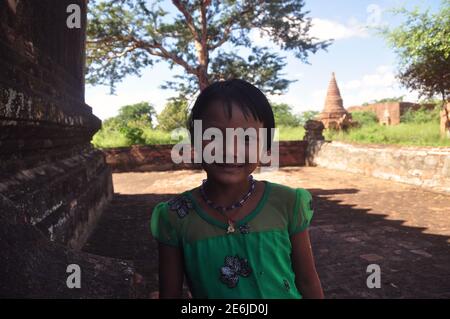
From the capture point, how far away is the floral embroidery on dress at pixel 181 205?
1229 mm

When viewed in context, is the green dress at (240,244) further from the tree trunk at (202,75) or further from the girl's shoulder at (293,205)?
the tree trunk at (202,75)

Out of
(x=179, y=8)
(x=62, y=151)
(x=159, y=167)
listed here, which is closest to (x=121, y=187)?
(x=159, y=167)

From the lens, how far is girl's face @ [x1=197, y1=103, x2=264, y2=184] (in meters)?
1.17

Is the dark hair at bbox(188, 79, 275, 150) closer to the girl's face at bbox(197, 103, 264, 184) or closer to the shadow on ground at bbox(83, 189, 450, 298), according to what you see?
the girl's face at bbox(197, 103, 264, 184)

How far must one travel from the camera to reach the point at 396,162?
880 cm

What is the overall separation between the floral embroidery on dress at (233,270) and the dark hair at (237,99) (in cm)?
49

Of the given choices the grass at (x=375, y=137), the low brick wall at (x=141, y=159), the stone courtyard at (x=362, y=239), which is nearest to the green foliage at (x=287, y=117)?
the grass at (x=375, y=137)

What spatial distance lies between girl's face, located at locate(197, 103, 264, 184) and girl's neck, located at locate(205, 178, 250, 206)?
0.04m

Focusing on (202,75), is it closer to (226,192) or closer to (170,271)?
(226,192)

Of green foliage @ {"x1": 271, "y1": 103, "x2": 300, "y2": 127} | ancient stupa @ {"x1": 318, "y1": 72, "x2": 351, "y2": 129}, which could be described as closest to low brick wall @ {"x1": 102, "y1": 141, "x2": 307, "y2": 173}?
ancient stupa @ {"x1": 318, "y1": 72, "x2": 351, "y2": 129}

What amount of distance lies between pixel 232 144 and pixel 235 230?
30 centimetres

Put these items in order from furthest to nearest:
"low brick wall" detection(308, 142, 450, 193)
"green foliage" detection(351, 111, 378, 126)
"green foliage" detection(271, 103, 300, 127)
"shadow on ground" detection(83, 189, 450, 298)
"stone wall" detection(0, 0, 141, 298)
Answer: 1. "green foliage" detection(271, 103, 300, 127)
2. "green foliage" detection(351, 111, 378, 126)
3. "low brick wall" detection(308, 142, 450, 193)
4. "shadow on ground" detection(83, 189, 450, 298)
5. "stone wall" detection(0, 0, 141, 298)

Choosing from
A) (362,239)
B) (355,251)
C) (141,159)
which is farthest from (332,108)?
(355,251)
